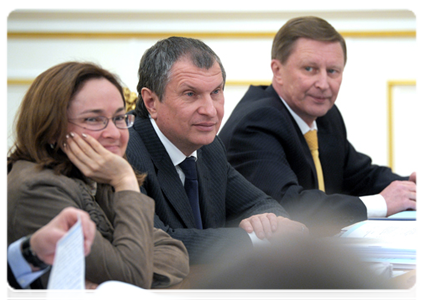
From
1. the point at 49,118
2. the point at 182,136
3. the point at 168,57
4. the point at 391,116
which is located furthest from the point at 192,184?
the point at 391,116

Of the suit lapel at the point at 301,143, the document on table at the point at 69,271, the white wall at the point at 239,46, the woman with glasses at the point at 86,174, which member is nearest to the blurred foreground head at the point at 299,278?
the document on table at the point at 69,271

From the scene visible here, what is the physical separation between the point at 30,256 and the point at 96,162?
0.87 feet

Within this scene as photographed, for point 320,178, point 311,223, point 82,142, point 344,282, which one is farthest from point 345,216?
point 344,282

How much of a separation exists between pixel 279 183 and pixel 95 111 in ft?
3.58

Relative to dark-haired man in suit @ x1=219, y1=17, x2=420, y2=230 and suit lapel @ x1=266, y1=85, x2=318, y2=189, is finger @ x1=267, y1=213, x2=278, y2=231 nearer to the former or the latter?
dark-haired man in suit @ x1=219, y1=17, x2=420, y2=230

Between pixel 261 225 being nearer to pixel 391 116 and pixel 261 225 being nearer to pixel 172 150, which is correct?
pixel 172 150

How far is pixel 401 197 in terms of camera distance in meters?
1.91

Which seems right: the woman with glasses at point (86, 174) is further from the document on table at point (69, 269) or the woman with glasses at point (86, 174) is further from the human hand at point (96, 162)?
the document on table at point (69, 269)

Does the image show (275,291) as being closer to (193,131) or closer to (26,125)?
(26,125)

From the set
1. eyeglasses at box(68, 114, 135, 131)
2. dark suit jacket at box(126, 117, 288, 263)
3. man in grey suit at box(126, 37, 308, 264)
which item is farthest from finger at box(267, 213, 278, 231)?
eyeglasses at box(68, 114, 135, 131)

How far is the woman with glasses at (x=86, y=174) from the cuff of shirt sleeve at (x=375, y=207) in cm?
102

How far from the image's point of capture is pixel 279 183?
192 centimetres

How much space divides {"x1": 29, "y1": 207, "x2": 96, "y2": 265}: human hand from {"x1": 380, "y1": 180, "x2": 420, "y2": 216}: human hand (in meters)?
1.40

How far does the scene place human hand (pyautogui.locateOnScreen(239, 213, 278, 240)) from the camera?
1.40 meters
